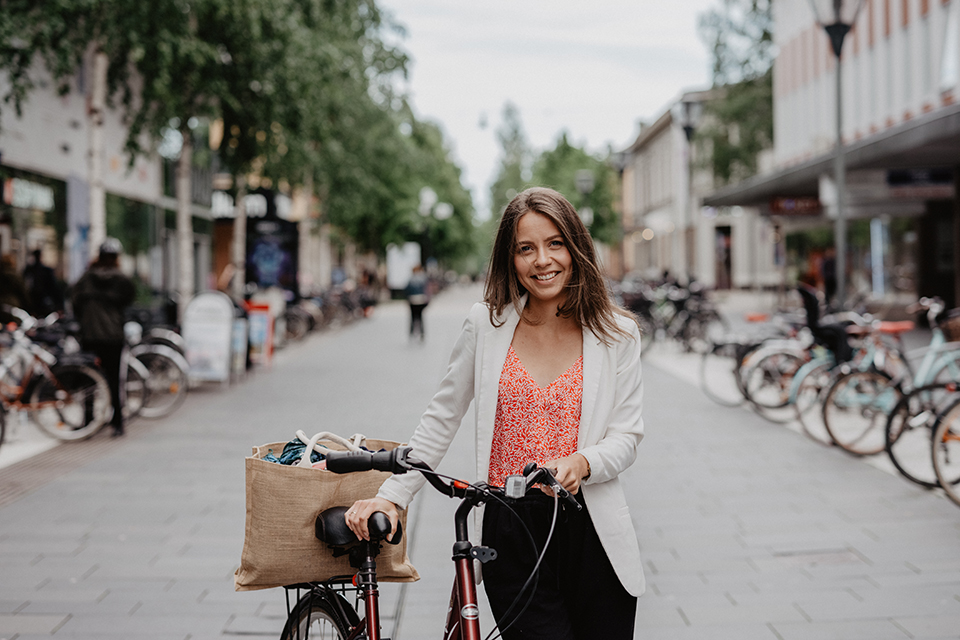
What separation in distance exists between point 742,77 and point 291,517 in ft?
125

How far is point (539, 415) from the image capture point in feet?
8.21

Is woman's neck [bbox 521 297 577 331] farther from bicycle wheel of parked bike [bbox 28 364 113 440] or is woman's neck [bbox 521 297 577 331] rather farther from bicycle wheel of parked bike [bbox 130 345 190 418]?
bicycle wheel of parked bike [bbox 130 345 190 418]

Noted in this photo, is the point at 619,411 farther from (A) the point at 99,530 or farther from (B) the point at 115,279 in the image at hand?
(B) the point at 115,279

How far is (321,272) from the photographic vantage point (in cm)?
3441

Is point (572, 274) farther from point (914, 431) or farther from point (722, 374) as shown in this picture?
point (722, 374)

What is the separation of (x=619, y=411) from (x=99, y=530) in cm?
442

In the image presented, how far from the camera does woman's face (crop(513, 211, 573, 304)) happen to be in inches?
99.1

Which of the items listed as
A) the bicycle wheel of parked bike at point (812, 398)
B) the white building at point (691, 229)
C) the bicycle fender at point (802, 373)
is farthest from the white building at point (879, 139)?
the white building at point (691, 229)

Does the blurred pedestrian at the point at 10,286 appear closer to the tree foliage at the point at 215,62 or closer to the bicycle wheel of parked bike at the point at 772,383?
the tree foliage at the point at 215,62

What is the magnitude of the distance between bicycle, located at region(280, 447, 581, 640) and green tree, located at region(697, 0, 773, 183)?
36.4m

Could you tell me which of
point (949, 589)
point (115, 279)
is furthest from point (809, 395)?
point (115, 279)

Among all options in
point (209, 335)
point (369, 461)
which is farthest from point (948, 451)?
point (209, 335)

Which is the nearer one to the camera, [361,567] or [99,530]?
[361,567]

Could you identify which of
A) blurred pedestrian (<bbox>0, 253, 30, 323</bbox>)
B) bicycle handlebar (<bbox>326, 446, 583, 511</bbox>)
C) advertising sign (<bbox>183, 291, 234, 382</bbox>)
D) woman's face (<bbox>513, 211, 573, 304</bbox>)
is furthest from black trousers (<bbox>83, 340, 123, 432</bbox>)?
bicycle handlebar (<bbox>326, 446, 583, 511</bbox>)
